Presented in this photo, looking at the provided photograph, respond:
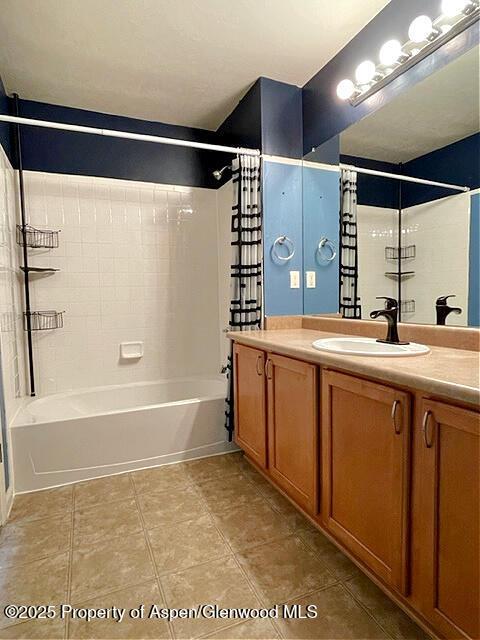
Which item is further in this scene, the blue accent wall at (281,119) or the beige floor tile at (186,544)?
the blue accent wall at (281,119)

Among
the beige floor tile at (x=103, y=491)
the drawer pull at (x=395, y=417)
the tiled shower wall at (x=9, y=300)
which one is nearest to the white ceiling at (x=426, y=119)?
the drawer pull at (x=395, y=417)

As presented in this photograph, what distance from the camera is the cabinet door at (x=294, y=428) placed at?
1458 mm

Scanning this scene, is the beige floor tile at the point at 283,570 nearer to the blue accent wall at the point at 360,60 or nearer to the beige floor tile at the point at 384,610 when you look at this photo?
the beige floor tile at the point at 384,610

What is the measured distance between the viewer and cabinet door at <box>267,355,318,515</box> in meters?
1.46

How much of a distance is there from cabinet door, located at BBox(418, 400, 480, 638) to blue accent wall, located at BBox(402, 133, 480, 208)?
3.47ft

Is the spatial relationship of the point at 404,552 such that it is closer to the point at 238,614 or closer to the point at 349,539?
the point at 349,539

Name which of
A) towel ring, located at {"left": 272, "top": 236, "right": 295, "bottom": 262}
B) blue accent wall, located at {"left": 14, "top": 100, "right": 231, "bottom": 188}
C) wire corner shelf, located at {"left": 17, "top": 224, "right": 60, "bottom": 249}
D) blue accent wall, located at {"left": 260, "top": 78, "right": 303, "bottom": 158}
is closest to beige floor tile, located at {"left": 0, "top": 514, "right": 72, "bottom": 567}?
wire corner shelf, located at {"left": 17, "top": 224, "right": 60, "bottom": 249}

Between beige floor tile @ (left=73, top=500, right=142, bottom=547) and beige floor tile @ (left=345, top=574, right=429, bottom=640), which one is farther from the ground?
beige floor tile @ (left=345, top=574, right=429, bottom=640)

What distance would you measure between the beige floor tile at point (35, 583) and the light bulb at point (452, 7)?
2.70 meters

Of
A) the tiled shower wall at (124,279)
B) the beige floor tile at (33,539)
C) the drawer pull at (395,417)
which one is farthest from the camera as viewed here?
the tiled shower wall at (124,279)

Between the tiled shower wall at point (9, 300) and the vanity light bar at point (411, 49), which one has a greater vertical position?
the vanity light bar at point (411, 49)

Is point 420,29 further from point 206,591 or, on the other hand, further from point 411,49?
point 206,591

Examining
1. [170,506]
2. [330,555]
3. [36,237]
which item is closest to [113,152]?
[36,237]

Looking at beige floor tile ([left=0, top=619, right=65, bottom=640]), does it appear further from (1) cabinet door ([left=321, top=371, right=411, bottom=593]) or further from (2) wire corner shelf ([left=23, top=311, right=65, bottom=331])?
(2) wire corner shelf ([left=23, top=311, right=65, bottom=331])
